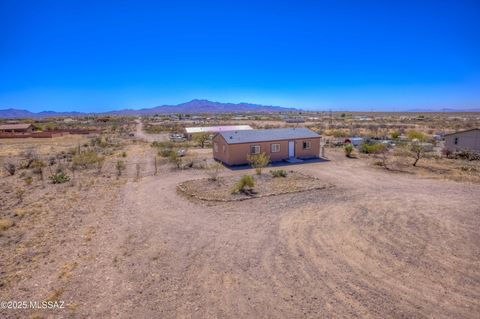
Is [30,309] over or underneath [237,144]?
underneath

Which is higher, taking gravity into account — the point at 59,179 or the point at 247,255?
the point at 59,179

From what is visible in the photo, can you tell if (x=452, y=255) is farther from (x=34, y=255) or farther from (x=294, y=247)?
(x=34, y=255)

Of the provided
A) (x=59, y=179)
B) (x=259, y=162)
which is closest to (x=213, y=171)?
(x=259, y=162)

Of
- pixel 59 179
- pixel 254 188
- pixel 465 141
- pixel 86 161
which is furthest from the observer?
pixel 465 141

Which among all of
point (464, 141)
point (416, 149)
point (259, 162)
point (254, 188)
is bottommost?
point (254, 188)

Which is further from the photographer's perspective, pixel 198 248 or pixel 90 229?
pixel 90 229

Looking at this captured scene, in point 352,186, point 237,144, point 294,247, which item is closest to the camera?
point 294,247

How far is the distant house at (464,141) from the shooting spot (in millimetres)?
27403

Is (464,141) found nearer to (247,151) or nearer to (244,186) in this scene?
(247,151)

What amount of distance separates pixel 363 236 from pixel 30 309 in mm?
10214

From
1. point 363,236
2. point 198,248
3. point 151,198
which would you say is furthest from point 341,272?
point 151,198

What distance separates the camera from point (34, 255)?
9.29 metres

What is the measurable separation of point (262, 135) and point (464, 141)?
20.0 m

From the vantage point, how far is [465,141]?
28.2m
